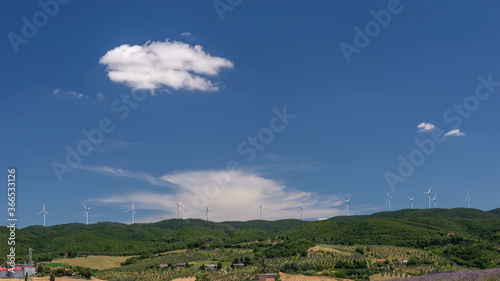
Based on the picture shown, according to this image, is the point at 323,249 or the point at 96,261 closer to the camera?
the point at 323,249

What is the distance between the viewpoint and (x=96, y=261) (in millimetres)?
185000

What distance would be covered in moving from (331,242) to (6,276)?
13941cm

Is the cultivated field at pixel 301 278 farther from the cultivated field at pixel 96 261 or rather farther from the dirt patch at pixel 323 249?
the cultivated field at pixel 96 261

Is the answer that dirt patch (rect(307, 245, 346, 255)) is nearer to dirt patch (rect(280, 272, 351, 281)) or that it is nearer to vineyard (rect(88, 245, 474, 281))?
vineyard (rect(88, 245, 474, 281))

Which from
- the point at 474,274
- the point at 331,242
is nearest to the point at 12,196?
the point at 474,274

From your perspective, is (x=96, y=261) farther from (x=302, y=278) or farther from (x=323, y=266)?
A: (x=302, y=278)

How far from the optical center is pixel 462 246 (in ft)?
523

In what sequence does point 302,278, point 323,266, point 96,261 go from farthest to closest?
1. point 96,261
2. point 323,266
3. point 302,278

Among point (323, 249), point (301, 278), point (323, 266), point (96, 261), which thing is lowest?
point (96, 261)

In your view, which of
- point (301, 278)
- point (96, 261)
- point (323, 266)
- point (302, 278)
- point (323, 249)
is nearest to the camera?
point (302, 278)

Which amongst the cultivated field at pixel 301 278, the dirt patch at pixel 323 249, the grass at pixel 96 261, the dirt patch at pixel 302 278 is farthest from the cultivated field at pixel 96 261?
the dirt patch at pixel 302 278

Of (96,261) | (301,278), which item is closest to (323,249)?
(301,278)

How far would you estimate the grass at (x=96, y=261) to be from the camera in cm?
17600

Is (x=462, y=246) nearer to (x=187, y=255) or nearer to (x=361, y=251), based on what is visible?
(x=361, y=251)
